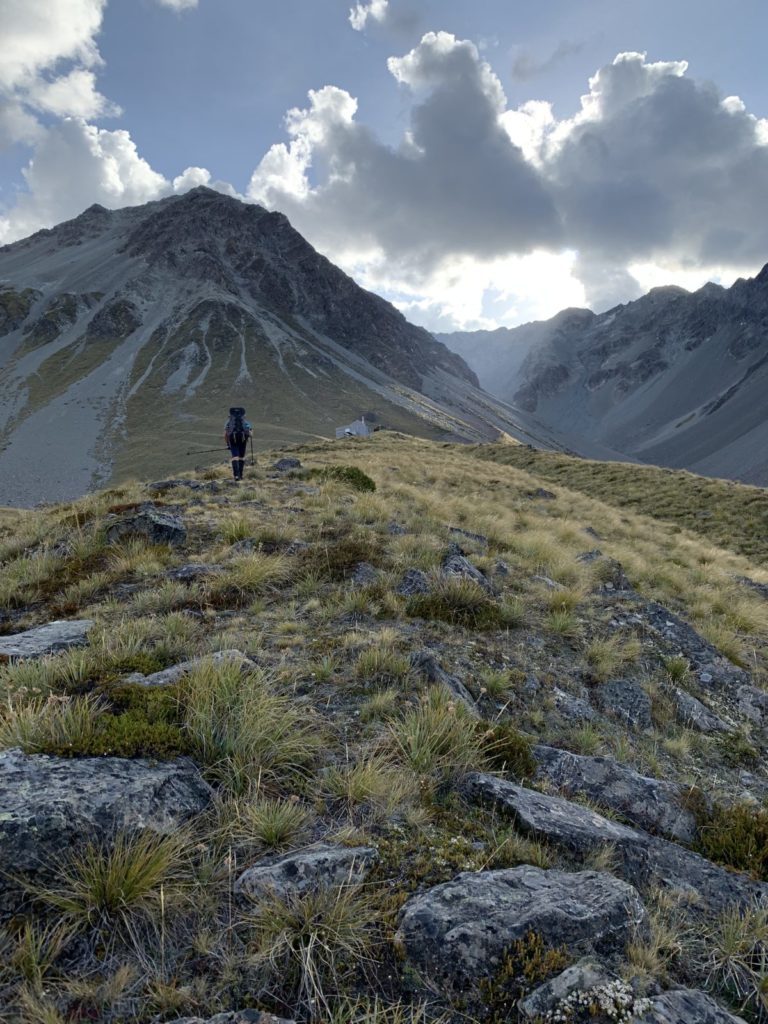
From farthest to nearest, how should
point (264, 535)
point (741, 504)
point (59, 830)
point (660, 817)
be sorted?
1. point (741, 504)
2. point (264, 535)
3. point (660, 817)
4. point (59, 830)

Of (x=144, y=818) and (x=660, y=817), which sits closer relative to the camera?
(x=144, y=818)

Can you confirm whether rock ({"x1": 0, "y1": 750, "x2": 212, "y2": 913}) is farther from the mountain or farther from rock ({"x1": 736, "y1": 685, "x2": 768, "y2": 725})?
the mountain

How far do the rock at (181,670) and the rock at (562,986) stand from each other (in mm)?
3039

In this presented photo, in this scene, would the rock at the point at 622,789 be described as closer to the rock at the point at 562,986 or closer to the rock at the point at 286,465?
the rock at the point at 562,986

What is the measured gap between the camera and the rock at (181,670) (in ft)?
14.6

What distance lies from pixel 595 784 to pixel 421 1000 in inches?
97.7

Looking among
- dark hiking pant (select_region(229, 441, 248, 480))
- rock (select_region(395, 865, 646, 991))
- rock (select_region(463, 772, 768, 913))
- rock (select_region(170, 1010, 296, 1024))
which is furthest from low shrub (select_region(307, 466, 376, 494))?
rock (select_region(170, 1010, 296, 1024))

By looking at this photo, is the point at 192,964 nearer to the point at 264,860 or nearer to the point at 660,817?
the point at 264,860

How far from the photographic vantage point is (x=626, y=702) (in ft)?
19.6

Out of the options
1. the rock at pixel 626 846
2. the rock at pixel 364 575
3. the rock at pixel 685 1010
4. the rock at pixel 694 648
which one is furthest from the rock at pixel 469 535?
the rock at pixel 685 1010

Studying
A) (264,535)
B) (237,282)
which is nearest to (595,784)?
(264,535)

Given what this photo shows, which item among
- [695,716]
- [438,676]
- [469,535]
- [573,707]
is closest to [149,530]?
[469,535]

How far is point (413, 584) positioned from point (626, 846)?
4557mm

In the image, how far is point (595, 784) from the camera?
14.0ft
